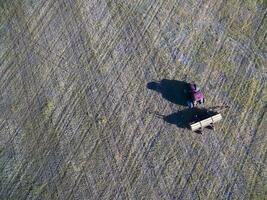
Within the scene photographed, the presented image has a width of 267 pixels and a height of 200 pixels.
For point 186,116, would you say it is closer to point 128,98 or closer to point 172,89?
point 172,89

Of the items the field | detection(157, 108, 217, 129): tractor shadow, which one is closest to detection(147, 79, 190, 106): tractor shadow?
the field

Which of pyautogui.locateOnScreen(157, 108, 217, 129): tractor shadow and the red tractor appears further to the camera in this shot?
pyautogui.locateOnScreen(157, 108, 217, 129): tractor shadow

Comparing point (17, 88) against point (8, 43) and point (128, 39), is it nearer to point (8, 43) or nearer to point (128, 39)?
point (8, 43)

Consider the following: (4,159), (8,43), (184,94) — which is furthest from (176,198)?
(8,43)

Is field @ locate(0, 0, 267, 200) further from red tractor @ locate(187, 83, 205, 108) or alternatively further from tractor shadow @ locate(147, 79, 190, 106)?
red tractor @ locate(187, 83, 205, 108)

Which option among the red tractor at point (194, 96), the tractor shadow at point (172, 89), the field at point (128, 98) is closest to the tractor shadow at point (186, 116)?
the field at point (128, 98)

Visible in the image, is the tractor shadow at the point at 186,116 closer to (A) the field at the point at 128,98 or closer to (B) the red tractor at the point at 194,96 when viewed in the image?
(A) the field at the point at 128,98
